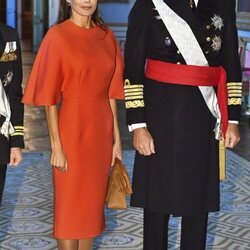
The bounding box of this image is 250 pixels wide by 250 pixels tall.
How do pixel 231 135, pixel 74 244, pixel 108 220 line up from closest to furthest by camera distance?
pixel 231 135
pixel 74 244
pixel 108 220

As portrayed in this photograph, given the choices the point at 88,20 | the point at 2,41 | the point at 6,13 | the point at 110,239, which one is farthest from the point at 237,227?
the point at 6,13

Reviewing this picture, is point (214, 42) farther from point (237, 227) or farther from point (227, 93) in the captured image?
point (237, 227)

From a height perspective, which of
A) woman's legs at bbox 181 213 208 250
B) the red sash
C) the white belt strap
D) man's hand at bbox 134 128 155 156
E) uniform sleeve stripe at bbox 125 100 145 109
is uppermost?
the white belt strap

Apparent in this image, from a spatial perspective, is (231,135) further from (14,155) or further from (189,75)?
(14,155)

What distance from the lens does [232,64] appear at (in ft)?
8.48

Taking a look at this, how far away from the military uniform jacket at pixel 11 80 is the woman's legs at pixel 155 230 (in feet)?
2.05

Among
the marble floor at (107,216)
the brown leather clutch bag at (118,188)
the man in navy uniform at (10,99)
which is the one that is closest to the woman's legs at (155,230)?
the brown leather clutch bag at (118,188)

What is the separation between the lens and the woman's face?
2.53 m

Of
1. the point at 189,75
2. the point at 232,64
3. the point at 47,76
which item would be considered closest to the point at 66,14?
the point at 47,76

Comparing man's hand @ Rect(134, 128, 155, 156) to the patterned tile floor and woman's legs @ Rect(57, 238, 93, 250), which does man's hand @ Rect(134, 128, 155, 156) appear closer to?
woman's legs @ Rect(57, 238, 93, 250)

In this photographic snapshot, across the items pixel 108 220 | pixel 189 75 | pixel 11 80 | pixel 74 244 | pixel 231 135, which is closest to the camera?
pixel 11 80

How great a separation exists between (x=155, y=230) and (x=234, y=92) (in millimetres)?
643

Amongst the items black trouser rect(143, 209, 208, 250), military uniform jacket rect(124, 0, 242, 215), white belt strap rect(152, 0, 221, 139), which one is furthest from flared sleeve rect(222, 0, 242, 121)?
black trouser rect(143, 209, 208, 250)

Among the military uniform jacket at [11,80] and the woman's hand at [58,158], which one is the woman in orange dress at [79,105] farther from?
the military uniform jacket at [11,80]
